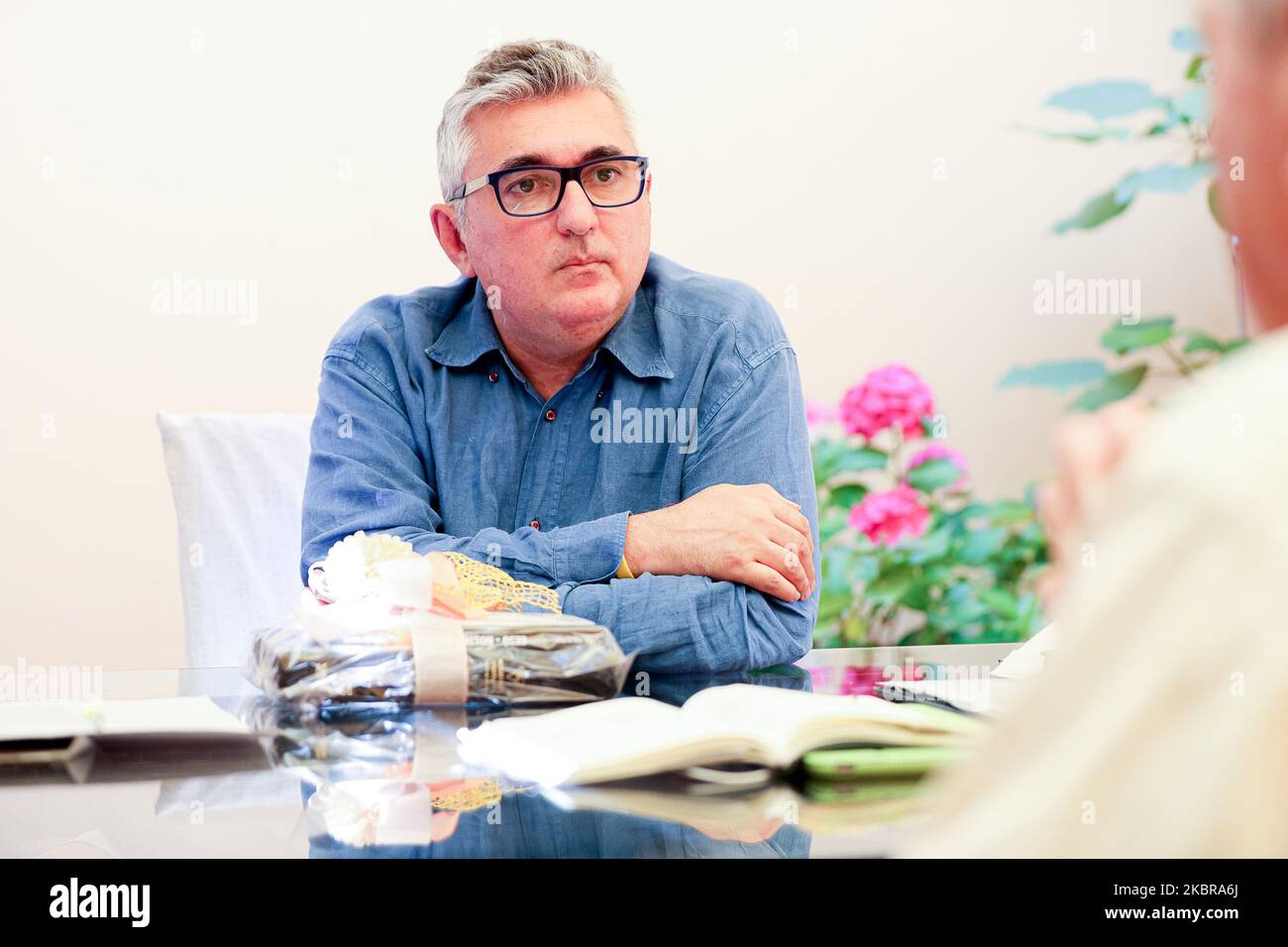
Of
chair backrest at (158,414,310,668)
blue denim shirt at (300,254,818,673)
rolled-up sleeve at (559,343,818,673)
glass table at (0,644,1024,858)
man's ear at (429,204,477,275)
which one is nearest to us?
glass table at (0,644,1024,858)

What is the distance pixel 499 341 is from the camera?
6.41ft

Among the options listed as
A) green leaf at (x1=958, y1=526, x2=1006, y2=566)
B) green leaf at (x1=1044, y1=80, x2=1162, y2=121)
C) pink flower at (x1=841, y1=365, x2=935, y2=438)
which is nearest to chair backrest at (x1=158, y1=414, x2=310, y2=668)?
pink flower at (x1=841, y1=365, x2=935, y2=438)

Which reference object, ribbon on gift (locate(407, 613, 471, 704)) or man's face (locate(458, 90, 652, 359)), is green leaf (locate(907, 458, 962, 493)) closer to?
man's face (locate(458, 90, 652, 359))

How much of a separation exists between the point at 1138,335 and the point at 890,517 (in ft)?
2.36

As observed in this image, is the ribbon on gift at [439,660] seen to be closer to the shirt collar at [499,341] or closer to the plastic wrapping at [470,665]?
the plastic wrapping at [470,665]

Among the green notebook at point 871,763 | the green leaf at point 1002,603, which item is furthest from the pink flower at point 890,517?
the green notebook at point 871,763

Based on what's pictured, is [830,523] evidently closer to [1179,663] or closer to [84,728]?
[84,728]

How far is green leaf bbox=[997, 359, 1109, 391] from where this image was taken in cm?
306

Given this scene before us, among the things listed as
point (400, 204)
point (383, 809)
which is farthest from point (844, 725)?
point (400, 204)

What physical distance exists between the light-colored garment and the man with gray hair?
128 cm
